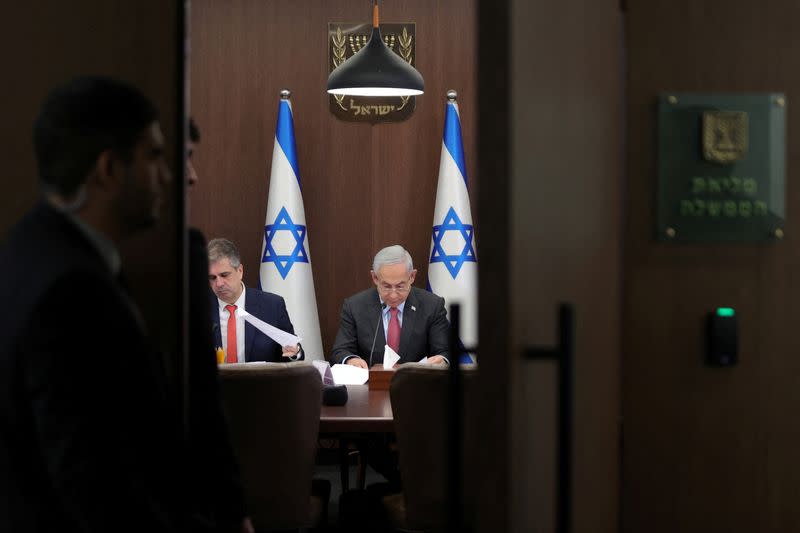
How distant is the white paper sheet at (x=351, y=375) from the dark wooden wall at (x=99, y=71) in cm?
272

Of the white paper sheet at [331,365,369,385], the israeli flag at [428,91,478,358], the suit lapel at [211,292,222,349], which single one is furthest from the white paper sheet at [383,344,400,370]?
the israeli flag at [428,91,478,358]

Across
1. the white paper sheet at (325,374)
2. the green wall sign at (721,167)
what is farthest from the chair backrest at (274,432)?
the green wall sign at (721,167)

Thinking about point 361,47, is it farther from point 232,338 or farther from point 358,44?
point 232,338

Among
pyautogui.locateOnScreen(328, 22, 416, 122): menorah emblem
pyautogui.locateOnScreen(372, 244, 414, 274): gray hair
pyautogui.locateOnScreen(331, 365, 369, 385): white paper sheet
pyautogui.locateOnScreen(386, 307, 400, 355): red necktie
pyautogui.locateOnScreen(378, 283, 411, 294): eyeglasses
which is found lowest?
pyautogui.locateOnScreen(331, 365, 369, 385): white paper sheet

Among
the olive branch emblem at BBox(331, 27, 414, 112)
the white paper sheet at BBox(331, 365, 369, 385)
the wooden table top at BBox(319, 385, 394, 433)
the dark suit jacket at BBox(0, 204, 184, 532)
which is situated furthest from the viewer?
the olive branch emblem at BBox(331, 27, 414, 112)

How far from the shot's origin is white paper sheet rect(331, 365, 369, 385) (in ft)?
15.8

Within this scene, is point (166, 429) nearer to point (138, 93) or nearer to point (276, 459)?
point (138, 93)

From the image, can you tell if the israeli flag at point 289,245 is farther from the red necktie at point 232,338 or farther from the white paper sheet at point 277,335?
the white paper sheet at point 277,335

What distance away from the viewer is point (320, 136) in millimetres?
7043

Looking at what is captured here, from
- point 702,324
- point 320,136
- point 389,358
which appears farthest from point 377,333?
point 702,324

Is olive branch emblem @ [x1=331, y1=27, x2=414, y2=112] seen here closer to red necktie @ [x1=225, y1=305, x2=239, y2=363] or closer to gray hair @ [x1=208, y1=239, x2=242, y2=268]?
gray hair @ [x1=208, y1=239, x2=242, y2=268]

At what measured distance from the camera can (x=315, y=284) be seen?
7098mm

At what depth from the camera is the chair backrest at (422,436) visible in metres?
3.44

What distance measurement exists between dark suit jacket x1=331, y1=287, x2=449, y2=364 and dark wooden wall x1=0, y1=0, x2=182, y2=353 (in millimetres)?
3288
